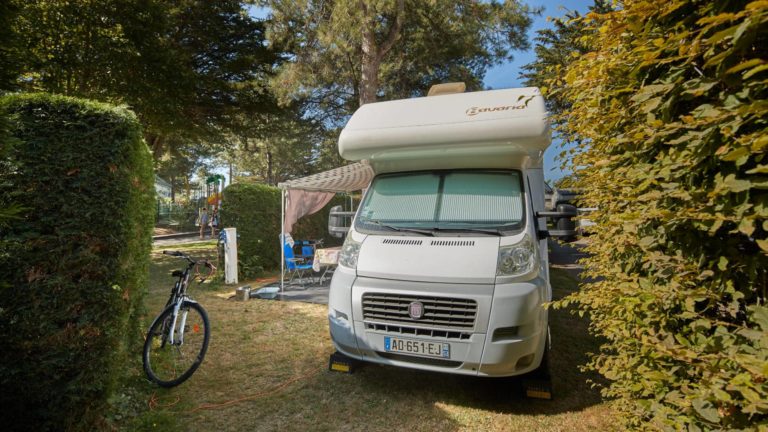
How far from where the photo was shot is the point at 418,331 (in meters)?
3.42

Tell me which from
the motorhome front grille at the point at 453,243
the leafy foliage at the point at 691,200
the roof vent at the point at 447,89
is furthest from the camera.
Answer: the roof vent at the point at 447,89

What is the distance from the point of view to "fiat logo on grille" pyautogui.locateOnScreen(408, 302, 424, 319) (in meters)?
3.39

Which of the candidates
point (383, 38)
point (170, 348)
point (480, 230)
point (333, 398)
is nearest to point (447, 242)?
point (480, 230)


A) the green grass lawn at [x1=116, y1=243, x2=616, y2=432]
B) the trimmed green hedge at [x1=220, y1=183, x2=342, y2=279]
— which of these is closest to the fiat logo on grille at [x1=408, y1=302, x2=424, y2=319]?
the green grass lawn at [x1=116, y1=243, x2=616, y2=432]

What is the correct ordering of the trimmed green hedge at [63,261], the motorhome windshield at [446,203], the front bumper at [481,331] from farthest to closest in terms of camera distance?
the motorhome windshield at [446,203] → the front bumper at [481,331] → the trimmed green hedge at [63,261]

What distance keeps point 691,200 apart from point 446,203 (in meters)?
2.72

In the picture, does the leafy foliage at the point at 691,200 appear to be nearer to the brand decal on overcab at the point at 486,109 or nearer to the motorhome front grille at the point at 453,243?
the motorhome front grille at the point at 453,243

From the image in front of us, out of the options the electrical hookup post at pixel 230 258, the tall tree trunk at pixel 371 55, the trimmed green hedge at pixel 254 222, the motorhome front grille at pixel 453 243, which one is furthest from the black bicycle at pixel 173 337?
the tall tree trunk at pixel 371 55

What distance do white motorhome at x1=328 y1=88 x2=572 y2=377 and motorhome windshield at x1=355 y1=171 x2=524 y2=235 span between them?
11 millimetres

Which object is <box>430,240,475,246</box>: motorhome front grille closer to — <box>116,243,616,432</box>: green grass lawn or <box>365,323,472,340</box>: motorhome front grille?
<box>365,323,472,340</box>: motorhome front grille

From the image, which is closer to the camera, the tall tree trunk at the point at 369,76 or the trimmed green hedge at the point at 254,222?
the trimmed green hedge at the point at 254,222

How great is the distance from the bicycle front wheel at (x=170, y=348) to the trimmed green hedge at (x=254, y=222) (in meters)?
6.21

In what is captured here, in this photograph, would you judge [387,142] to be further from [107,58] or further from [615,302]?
[107,58]

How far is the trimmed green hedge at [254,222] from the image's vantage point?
10.6m
